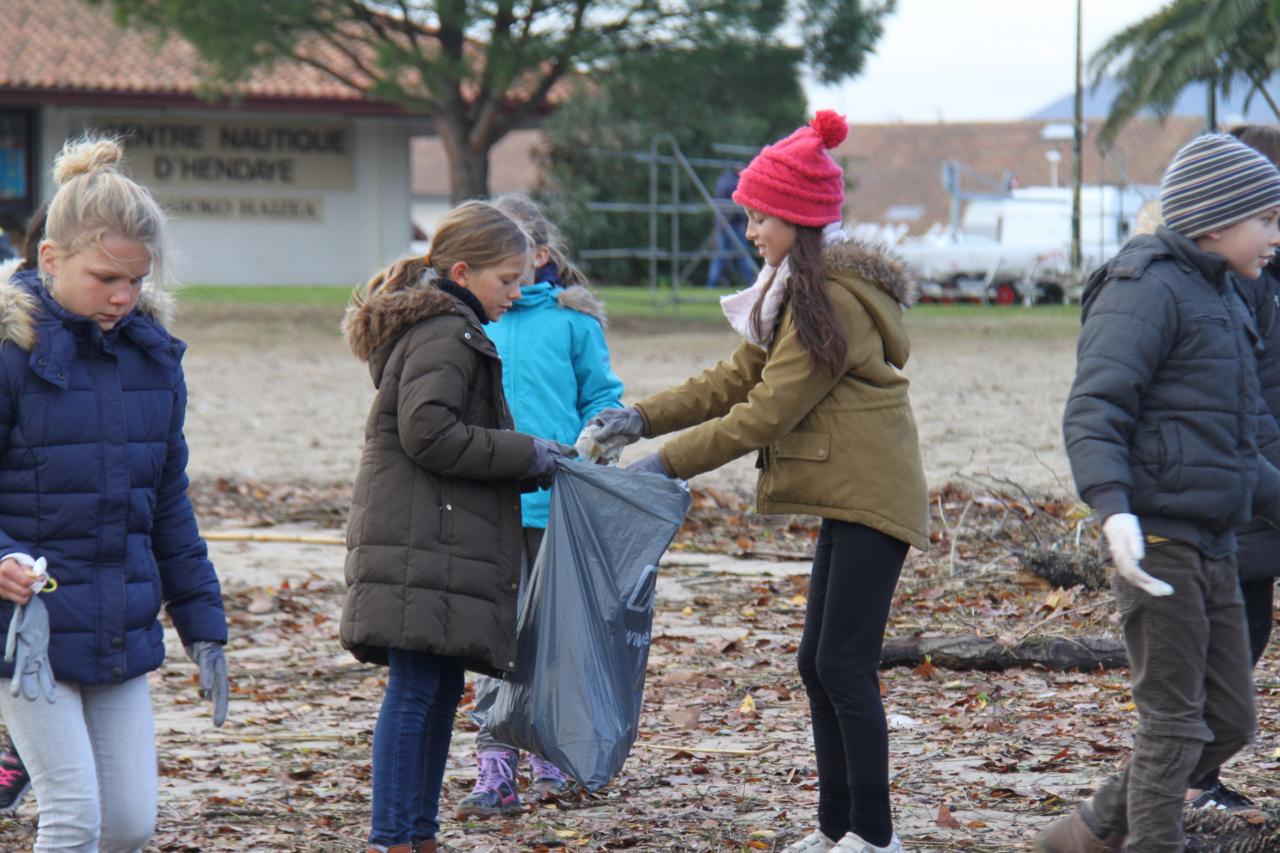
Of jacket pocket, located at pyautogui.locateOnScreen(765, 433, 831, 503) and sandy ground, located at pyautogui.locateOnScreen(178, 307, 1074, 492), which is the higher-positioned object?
jacket pocket, located at pyautogui.locateOnScreen(765, 433, 831, 503)

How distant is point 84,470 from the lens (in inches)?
130

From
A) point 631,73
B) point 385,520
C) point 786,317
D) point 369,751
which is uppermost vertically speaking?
point 631,73

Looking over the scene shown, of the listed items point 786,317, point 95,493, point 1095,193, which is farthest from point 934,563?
point 1095,193

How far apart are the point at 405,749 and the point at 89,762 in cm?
86

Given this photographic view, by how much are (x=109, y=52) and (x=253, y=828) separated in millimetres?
32724

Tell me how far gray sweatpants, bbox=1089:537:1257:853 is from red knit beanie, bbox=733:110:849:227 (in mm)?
1085

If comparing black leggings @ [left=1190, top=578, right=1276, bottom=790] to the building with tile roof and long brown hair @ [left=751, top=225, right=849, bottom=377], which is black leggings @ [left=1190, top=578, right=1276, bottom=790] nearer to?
long brown hair @ [left=751, top=225, right=849, bottom=377]

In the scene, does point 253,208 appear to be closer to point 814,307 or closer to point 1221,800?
point 814,307

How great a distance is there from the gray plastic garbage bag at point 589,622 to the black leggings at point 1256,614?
1405mm

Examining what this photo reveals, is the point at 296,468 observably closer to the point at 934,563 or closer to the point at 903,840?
the point at 934,563

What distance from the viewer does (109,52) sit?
34438 mm

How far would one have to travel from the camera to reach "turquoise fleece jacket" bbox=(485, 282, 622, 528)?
4.83 metres

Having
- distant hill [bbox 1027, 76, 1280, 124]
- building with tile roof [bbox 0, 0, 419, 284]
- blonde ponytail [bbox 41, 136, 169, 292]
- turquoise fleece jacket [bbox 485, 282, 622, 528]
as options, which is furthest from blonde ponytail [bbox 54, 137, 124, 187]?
building with tile roof [bbox 0, 0, 419, 284]

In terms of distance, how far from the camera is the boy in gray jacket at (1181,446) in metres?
3.41
